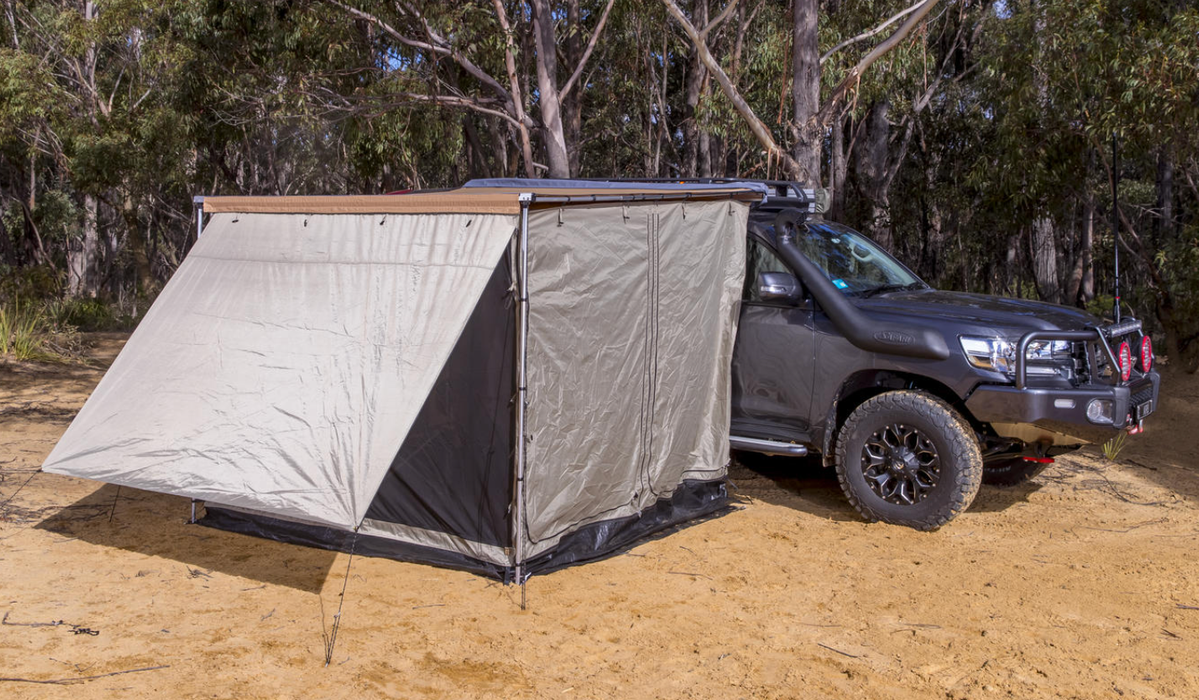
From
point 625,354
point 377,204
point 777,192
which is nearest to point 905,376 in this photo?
point 777,192

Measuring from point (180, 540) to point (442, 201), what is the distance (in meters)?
2.57

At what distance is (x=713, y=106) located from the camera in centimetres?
1277

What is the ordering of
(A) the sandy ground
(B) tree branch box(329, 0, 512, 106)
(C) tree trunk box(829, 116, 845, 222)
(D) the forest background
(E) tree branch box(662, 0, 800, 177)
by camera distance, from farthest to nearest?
(B) tree branch box(329, 0, 512, 106), (C) tree trunk box(829, 116, 845, 222), (D) the forest background, (E) tree branch box(662, 0, 800, 177), (A) the sandy ground

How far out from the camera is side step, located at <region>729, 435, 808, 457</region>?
21.8 ft

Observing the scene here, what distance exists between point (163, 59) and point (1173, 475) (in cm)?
1588

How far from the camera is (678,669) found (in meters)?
4.34

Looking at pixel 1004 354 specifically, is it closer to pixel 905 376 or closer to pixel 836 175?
A: pixel 905 376

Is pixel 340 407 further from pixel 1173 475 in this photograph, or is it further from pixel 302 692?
pixel 1173 475

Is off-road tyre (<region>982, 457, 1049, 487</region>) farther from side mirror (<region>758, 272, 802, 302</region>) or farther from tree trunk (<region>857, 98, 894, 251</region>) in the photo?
tree trunk (<region>857, 98, 894, 251</region>)

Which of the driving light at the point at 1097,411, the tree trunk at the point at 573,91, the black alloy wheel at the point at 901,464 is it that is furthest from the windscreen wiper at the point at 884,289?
the tree trunk at the point at 573,91

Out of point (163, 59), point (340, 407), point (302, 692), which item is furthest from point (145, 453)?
point (163, 59)

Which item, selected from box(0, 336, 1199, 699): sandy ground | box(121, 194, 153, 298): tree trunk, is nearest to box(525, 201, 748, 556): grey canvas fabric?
box(0, 336, 1199, 699): sandy ground

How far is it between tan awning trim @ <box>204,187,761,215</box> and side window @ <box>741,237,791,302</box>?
78cm

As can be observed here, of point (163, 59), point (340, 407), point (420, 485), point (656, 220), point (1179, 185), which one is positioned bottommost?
point (420, 485)
